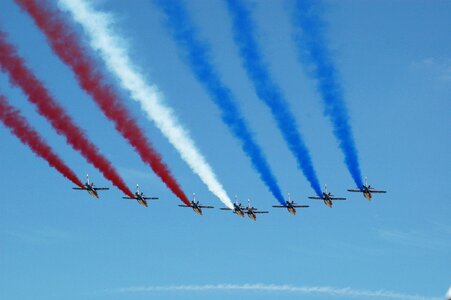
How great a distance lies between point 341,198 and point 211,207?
1225cm

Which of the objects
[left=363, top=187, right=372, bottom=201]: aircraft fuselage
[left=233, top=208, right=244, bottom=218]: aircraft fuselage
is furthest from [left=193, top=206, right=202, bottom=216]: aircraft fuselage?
[left=363, top=187, right=372, bottom=201]: aircraft fuselage

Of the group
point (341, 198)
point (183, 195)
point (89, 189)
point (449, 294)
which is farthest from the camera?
point (341, 198)

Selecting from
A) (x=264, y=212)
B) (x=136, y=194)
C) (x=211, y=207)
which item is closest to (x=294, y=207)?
(x=264, y=212)

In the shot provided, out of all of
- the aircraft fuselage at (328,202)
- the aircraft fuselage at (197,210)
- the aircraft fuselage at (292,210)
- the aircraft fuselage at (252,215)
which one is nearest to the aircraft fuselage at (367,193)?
the aircraft fuselage at (328,202)

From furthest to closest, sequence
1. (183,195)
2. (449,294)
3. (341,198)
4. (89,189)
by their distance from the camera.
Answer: (341,198) < (89,189) < (183,195) < (449,294)

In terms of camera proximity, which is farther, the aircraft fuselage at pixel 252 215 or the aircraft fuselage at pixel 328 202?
the aircraft fuselage at pixel 252 215

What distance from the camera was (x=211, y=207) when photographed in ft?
237

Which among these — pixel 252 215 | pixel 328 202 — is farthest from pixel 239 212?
pixel 328 202

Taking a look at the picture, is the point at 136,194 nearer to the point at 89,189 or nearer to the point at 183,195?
the point at 89,189

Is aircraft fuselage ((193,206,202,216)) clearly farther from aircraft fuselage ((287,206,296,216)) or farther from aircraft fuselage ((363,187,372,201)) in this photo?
aircraft fuselage ((363,187,372,201))

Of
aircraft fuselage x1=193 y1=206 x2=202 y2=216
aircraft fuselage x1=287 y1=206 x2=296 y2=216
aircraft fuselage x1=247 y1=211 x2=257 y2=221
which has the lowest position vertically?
aircraft fuselage x1=193 y1=206 x2=202 y2=216

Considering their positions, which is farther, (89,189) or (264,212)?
(264,212)

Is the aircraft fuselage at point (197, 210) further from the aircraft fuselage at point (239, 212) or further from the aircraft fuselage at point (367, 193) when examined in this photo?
the aircraft fuselage at point (367, 193)

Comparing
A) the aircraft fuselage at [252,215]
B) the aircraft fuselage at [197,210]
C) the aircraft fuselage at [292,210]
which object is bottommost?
the aircraft fuselage at [197,210]
